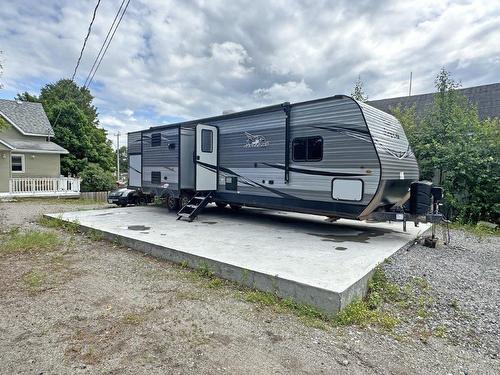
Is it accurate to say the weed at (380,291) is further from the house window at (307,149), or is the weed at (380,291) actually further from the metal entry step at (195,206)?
the metal entry step at (195,206)

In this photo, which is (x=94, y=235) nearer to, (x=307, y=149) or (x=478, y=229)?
(x=307, y=149)

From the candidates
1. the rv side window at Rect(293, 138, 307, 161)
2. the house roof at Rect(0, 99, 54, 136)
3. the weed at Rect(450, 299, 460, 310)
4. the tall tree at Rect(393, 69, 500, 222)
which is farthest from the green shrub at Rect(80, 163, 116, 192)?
the weed at Rect(450, 299, 460, 310)

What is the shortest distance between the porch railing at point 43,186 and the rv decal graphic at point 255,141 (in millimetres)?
14222

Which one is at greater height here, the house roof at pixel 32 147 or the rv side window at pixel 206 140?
the house roof at pixel 32 147

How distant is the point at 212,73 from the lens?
14883 mm

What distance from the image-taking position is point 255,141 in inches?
319

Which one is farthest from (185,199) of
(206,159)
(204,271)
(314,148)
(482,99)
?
(482,99)

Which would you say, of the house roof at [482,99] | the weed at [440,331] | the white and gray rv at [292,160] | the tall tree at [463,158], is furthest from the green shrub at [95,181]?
the weed at [440,331]

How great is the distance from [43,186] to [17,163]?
2.58m

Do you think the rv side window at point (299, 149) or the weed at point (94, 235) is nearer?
the weed at point (94, 235)

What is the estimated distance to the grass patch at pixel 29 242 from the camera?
19.8 ft

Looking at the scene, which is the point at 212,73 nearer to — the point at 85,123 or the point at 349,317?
the point at 349,317

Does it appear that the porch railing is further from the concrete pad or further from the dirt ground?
the dirt ground

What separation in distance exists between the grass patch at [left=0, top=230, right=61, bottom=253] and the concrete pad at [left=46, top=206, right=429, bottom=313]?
87 cm
